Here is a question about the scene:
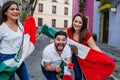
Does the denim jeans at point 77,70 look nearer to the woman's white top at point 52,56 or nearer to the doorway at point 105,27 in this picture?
the woman's white top at point 52,56

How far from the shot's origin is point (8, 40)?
3.68 meters

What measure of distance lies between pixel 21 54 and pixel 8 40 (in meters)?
0.25

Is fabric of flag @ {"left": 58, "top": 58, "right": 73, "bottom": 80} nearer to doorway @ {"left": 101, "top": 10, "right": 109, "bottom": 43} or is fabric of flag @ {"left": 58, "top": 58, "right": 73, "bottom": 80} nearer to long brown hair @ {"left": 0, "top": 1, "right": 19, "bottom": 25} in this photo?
long brown hair @ {"left": 0, "top": 1, "right": 19, "bottom": 25}

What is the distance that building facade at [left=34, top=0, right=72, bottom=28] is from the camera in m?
56.8

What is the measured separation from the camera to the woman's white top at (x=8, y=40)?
12.1 feet

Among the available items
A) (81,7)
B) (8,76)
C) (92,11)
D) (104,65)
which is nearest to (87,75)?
(104,65)

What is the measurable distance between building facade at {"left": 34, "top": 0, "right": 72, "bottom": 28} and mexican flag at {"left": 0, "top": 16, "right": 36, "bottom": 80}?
51.9 m

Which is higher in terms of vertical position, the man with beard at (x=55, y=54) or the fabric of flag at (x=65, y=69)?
the man with beard at (x=55, y=54)

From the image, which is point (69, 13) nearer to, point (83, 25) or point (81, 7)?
point (81, 7)

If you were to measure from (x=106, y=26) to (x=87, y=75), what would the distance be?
19310mm

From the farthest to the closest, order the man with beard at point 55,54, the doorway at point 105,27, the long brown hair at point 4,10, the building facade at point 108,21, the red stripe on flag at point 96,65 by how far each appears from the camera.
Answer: the doorway at point 105,27, the building facade at point 108,21, the red stripe on flag at point 96,65, the long brown hair at point 4,10, the man with beard at point 55,54

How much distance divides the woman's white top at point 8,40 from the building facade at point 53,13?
171 feet

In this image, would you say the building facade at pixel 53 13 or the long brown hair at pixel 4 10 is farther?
the building facade at pixel 53 13

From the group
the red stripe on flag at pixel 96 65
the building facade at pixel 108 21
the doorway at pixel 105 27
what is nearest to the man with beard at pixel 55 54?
the red stripe on flag at pixel 96 65
